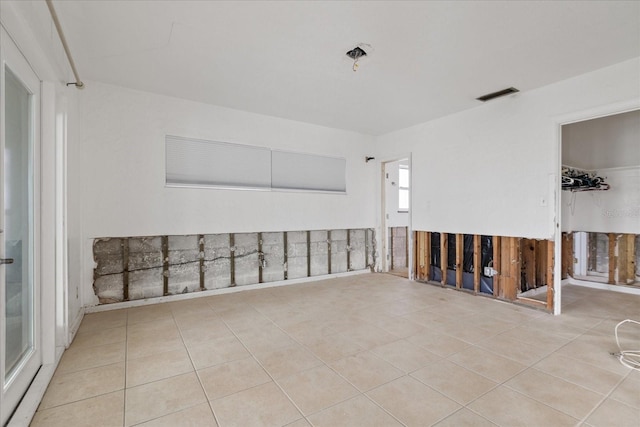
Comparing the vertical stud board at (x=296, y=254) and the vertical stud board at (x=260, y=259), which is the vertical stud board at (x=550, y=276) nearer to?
the vertical stud board at (x=296, y=254)

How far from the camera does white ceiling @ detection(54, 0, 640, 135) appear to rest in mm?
2369

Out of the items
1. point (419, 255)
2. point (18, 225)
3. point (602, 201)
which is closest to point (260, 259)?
point (419, 255)

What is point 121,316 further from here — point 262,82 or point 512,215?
point 512,215

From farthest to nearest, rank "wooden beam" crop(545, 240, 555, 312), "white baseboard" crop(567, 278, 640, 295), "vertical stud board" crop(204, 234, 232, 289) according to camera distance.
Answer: "white baseboard" crop(567, 278, 640, 295) < "vertical stud board" crop(204, 234, 232, 289) < "wooden beam" crop(545, 240, 555, 312)

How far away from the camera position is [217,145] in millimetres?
4492

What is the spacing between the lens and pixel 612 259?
16.1 feet

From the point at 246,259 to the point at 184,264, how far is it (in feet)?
2.90

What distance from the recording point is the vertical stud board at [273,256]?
16.0ft

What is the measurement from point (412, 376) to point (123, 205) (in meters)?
3.76

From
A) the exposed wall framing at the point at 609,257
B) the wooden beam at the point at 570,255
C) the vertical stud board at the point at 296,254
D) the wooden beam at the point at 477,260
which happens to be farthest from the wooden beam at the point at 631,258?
the vertical stud board at the point at 296,254

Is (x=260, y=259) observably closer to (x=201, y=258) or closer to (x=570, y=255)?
(x=201, y=258)

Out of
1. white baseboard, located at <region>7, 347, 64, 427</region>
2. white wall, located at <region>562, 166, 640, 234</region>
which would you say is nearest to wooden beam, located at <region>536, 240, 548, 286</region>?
white wall, located at <region>562, 166, 640, 234</region>

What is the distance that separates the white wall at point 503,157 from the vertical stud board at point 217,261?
3199mm

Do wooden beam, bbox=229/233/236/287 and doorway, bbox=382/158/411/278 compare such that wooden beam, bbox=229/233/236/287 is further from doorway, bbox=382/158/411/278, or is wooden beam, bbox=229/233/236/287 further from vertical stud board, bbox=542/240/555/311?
vertical stud board, bbox=542/240/555/311
